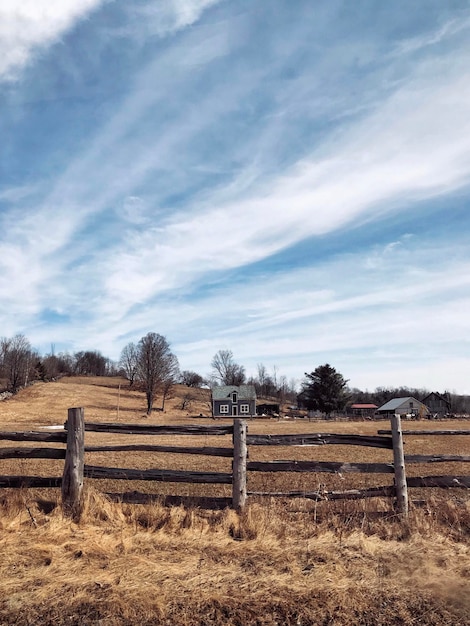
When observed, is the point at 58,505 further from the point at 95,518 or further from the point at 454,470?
the point at 454,470

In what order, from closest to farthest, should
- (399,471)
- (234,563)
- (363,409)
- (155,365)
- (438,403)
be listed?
(234,563)
(399,471)
(155,365)
(363,409)
(438,403)

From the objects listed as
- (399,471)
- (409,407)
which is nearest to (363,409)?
(409,407)

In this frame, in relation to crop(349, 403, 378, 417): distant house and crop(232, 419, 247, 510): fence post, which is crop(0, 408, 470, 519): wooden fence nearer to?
crop(232, 419, 247, 510): fence post

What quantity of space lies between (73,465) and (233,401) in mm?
75088

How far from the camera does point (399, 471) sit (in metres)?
7.38

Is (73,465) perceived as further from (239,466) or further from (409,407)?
(409,407)

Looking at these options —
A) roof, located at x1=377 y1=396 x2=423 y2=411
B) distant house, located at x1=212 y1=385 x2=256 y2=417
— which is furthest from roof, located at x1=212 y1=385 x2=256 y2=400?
roof, located at x1=377 y1=396 x2=423 y2=411

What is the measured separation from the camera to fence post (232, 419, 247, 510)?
7090 mm

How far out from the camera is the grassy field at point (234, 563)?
3951 millimetres

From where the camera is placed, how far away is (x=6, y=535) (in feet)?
18.9

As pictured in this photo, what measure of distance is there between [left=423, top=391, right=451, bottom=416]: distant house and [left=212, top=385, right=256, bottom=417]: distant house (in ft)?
144

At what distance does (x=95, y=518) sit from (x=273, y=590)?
3241mm

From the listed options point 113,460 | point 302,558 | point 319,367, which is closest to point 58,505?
point 302,558

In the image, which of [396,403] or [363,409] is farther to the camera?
[363,409]
